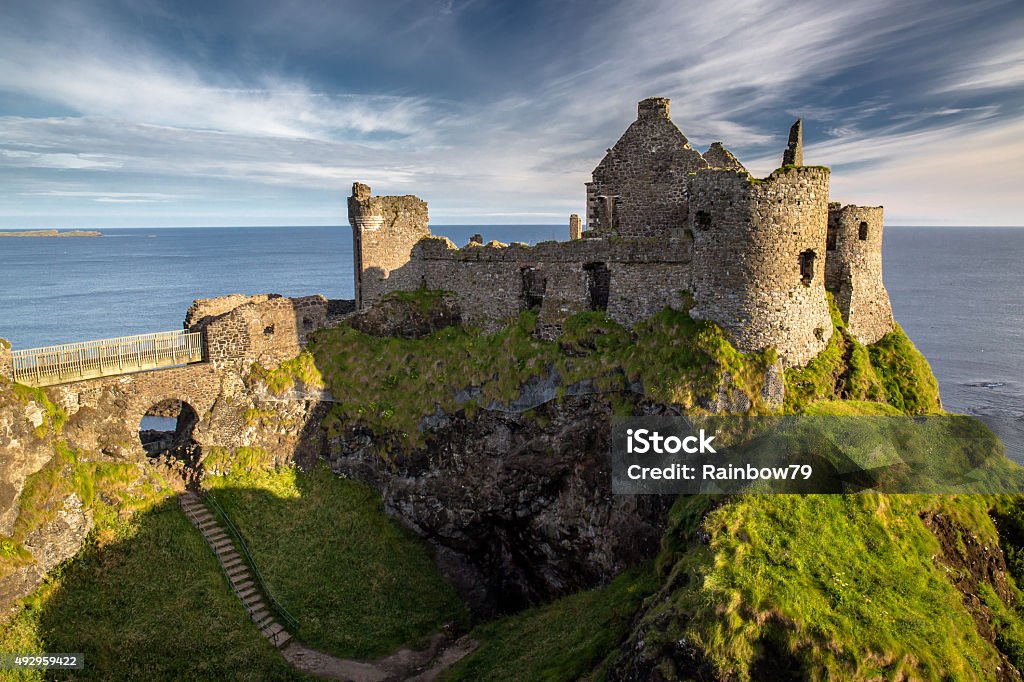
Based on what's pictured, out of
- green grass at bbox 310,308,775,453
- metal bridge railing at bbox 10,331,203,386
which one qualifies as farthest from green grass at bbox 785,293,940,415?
metal bridge railing at bbox 10,331,203,386

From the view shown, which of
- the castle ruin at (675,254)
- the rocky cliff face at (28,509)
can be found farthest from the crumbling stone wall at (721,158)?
the rocky cliff face at (28,509)

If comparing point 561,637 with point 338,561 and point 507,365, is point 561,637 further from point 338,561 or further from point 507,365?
point 507,365

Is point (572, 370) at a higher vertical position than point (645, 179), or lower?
lower

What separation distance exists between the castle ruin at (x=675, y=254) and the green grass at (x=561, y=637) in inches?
391

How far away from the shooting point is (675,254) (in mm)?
24344

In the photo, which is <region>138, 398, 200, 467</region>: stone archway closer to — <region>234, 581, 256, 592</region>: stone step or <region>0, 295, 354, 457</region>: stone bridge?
<region>0, 295, 354, 457</region>: stone bridge

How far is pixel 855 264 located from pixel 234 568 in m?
28.4

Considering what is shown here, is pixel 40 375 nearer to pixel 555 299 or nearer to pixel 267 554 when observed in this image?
pixel 267 554

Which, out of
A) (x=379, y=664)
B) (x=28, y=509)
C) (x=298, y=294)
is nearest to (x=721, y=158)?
(x=379, y=664)

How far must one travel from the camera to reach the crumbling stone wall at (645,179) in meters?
27.6

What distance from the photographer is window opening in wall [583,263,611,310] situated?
27423 millimetres

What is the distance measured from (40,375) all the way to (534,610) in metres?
22.0

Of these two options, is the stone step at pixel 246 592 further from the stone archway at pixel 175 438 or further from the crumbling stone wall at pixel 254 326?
the crumbling stone wall at pixel 254 326

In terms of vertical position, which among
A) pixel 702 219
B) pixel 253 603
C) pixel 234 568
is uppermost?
pixel 702 219
